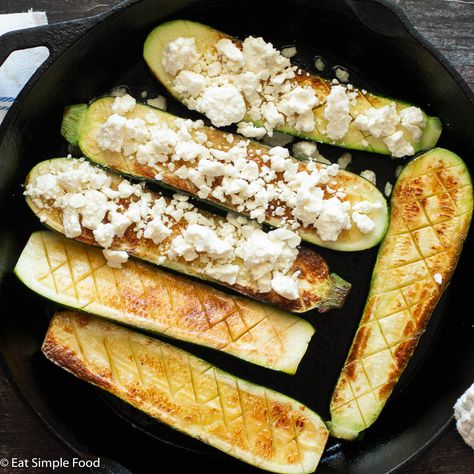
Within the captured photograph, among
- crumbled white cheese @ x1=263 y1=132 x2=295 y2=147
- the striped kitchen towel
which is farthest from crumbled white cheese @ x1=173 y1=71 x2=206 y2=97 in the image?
the striped kitchen towel

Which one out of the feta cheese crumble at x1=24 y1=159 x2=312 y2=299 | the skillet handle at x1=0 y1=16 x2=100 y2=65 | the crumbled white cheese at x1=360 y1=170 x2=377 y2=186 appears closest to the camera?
the skillet handle at x1=0 y1=16 x2=100 y2=65

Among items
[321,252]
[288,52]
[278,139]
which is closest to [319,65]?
[288,52]

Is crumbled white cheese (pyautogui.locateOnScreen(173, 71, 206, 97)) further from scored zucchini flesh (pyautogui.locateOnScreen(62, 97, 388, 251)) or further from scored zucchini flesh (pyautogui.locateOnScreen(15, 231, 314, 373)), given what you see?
scored zucchini flesh (pyautogui.locateOnScreen(15, 231, 314, 373))

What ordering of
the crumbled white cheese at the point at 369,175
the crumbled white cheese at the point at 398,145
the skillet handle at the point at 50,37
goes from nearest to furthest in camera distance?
1. the skillet handle at the point at 50,37
2. the crumbled white cheese at the point at 398,145
3. the crumbled white cheese at the point at 369,175

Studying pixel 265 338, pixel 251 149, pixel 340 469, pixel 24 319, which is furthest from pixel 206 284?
pixel 340 469

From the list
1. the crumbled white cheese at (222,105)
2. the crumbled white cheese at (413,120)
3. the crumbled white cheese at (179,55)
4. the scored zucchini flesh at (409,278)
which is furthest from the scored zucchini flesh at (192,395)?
the crumbled white cheese at (413,120)

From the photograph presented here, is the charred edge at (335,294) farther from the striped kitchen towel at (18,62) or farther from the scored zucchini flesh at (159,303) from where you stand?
the striped kitchen towel at (18,62)

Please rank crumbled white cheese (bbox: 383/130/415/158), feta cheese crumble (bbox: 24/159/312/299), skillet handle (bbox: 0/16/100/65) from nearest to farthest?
skillet handle (bbox: 0/16/100/65) → feta cheese crumble (bbox: 24/159/312/299) → crumbled white cheese (bbox: 383/130/415/158)
